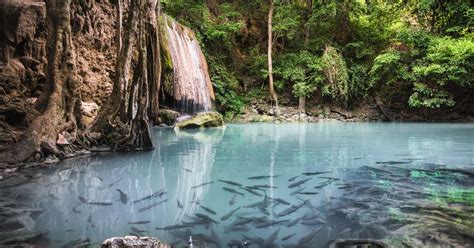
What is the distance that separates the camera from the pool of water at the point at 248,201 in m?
2.68

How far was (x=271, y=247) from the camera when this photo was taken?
7.98ft

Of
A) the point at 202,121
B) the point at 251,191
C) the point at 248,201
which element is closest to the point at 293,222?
the point at 248,201

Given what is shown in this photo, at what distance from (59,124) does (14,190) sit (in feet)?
8.73

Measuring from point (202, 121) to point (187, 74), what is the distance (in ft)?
9.31

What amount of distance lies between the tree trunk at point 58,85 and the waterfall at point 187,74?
864cm

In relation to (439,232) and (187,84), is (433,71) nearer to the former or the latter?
(187,84)

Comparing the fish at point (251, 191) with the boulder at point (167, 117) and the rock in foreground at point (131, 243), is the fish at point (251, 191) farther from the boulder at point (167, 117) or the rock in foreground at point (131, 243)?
the boulder at point (167, 117)

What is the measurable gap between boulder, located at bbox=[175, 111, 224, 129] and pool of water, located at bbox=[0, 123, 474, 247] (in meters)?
7.74

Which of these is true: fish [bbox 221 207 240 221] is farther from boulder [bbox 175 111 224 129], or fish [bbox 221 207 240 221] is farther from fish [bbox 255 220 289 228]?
boulder [bbox 175 111 224 129]

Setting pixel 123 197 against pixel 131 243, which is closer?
pixel 131 243

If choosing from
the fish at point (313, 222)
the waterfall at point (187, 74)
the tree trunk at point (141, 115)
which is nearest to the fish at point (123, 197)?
the fish at point (313, 222)

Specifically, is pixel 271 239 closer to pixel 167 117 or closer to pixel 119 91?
pixel 119 91

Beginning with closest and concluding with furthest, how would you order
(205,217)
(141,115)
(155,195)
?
1. (205,217)
2. (155,195)
3. (141,115)

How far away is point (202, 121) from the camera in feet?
48.2
